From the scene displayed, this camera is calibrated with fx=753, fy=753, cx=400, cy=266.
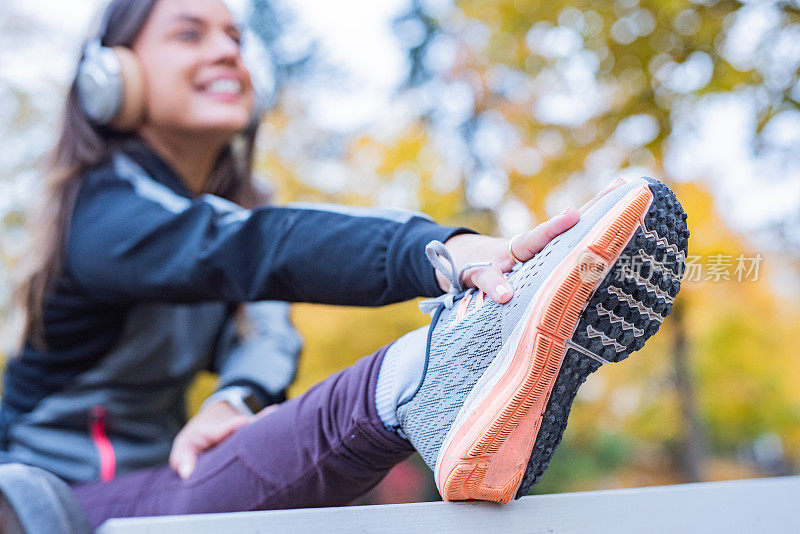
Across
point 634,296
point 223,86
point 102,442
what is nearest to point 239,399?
point 102,442

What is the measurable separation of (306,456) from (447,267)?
1.15 feet

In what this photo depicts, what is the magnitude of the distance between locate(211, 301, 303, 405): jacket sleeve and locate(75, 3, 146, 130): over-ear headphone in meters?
0.52

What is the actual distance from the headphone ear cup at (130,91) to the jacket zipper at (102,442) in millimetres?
624

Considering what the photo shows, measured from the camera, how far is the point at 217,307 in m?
1.85

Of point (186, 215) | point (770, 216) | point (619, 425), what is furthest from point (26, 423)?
point (619, 425)

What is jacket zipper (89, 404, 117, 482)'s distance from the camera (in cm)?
157

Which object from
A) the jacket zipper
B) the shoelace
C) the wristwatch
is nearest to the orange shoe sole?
the shoelace

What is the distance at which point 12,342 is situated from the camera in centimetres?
162

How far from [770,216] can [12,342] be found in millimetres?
3850

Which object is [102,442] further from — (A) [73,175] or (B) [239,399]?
(A) [73,175]

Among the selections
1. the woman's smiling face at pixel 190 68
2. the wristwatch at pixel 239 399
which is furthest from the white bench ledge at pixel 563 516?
A: the woman's smiling face at pixel 190 68

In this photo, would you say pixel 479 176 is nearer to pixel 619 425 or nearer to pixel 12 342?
pixel 12 342

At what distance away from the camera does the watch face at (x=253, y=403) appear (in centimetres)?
158

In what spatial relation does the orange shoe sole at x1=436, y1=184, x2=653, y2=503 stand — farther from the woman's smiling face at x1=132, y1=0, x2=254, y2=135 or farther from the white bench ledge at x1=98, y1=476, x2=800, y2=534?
the woman's smiling face at x1=132, y1=0, x2=254, y2=135
